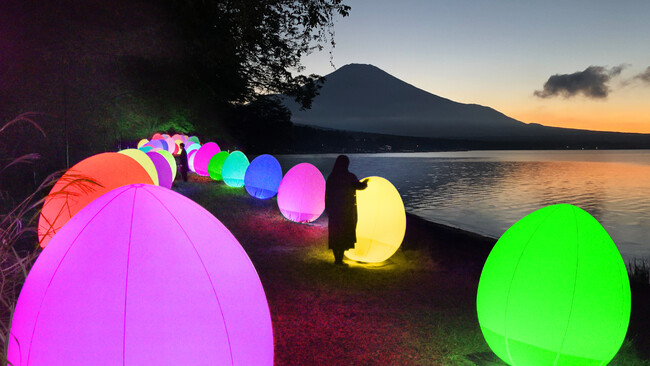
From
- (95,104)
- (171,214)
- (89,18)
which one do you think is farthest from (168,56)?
(171,214)

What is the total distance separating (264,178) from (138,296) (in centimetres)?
1449

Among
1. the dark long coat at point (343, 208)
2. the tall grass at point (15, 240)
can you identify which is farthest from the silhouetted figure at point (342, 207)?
the tall grass at point (15, 240)

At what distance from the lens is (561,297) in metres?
3.67

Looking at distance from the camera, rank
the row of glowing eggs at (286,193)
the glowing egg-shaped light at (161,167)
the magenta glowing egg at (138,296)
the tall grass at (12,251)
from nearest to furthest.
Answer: the magenta glowing egg at (138,296), the tall grass at (12,251), the row of glowing eggs at (286,193), the glowing egg-shaped light at (161,167)

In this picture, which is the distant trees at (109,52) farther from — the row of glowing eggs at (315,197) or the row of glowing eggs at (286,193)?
the row of glowing eggs at (315,197)

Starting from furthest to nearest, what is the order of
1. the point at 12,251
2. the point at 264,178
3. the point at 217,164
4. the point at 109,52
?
the point at 217,164 → the point at 264,178 → the point at 109,52 → the point at 12,251

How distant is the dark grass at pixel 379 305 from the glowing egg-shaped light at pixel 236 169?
960 cm

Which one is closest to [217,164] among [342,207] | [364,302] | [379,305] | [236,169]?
[236,169]

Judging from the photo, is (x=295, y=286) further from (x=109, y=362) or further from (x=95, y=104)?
(x=95, y=104)

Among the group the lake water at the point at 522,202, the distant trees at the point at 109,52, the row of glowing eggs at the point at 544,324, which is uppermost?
the distant trees at the point at 109,52

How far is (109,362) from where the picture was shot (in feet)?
6.85

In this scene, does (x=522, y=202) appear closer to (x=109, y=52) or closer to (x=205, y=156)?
(x=205, y=156)

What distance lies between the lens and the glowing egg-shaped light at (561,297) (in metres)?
3.66

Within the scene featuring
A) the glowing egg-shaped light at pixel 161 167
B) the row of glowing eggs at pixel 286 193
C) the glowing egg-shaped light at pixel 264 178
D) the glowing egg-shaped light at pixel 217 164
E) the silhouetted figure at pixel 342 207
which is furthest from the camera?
the glowing egg-shaped light at pixel 217 164
